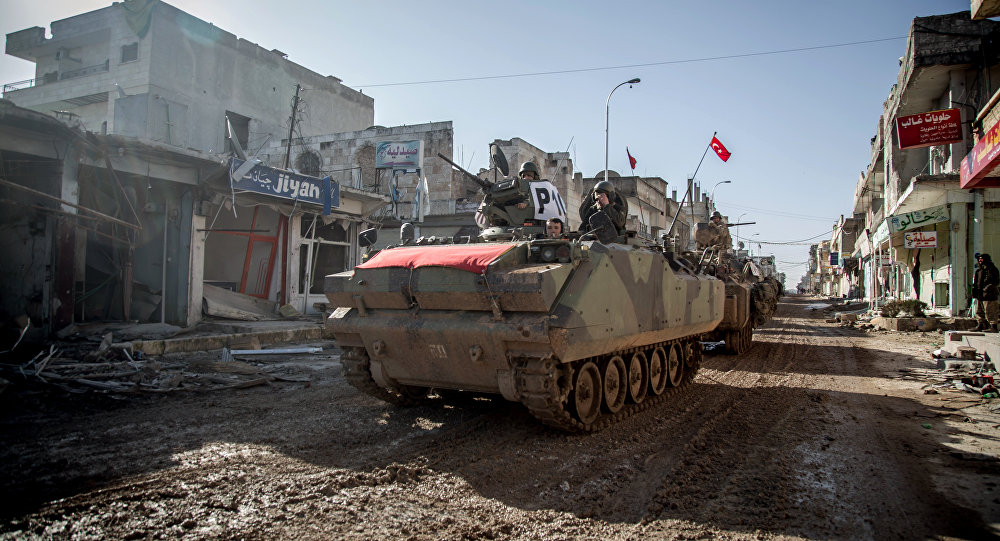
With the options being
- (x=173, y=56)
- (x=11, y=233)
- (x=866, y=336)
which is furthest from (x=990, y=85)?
(x=173, y=56)

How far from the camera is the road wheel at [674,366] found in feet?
28.0

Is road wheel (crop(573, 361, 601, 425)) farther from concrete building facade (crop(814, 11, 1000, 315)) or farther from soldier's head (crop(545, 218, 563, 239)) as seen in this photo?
concrete building facade (crop(814, 11, 1000, 315))

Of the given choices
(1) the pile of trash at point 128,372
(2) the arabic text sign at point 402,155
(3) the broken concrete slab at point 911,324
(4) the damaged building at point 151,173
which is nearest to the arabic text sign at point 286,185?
(4) the damaged building at point 151,173

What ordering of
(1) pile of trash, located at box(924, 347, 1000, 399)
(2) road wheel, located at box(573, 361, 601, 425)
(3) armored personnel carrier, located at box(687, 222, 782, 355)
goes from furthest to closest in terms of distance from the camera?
(3) armored personnel carrier, located at box(687, 222, 782, 355) < (1) pile of trash, located at box(924, 347, 1000, 399) < (2) road wheel, located at box(573, 361, 601, 425)

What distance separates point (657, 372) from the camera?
26.6 ft

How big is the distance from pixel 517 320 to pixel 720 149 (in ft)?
48.4

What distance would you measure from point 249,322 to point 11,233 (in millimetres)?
5133

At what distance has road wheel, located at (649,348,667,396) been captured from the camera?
7909 millimetres

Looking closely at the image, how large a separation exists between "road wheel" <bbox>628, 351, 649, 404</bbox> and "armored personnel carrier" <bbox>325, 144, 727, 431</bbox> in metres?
0.01

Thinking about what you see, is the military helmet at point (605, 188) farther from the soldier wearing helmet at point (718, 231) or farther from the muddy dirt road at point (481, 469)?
the soldier wearing helmet at point (718, 231)

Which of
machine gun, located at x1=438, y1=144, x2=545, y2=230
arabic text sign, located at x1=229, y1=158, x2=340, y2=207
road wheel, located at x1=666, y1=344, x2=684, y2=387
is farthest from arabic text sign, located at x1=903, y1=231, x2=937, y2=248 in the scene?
arabic text sign, located at x1=229, y1=158, x2=340, y2=207

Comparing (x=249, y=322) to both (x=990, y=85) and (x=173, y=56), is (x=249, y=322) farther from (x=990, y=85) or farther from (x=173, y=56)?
(x=990, y=85)

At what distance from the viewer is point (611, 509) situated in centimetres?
420

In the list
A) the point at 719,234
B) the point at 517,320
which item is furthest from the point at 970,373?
the point at 517,320
